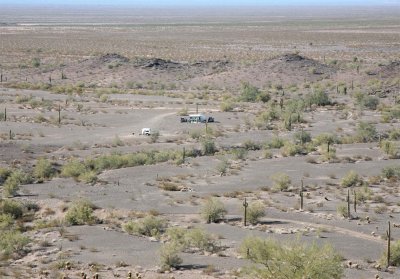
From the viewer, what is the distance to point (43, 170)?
40.3 meters

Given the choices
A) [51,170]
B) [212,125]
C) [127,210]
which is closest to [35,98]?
[212,125]

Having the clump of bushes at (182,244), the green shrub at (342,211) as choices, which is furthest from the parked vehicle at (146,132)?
the clump of bushes at (182,244)

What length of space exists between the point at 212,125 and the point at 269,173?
16240 mm

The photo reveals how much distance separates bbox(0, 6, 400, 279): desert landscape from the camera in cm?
2647

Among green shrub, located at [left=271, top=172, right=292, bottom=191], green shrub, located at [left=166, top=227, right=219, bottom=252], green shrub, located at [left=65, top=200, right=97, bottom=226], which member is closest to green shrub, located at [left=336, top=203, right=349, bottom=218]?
green shrub, located at [left=271, top=172, right=292, bottom=191]

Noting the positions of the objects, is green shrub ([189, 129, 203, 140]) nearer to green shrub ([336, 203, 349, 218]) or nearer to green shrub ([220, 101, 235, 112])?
green shrub ([220, 101, 235, 112])

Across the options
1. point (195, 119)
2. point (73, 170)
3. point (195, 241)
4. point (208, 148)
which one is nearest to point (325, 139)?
point (208, 148)

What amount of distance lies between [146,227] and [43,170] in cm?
1210

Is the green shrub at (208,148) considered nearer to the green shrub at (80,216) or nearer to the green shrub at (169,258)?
the green shrub at (80,216)

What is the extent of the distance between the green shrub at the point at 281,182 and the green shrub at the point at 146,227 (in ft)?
29.1

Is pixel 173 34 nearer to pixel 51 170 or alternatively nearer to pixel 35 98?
pixel 35 98

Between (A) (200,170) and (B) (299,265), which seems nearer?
(B) (299,265)

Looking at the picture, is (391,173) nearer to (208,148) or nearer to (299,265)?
(208,148)

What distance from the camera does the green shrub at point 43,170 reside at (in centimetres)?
4012
